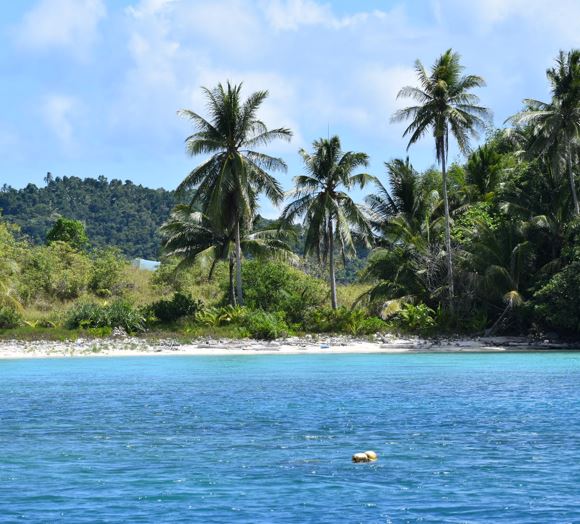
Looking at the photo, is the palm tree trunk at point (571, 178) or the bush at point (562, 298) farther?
the palm tree trunk at point (571, 178)

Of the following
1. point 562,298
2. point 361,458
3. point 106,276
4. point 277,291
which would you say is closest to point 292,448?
point 361,458

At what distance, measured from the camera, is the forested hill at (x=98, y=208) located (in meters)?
115

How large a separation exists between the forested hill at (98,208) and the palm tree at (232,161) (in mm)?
69848

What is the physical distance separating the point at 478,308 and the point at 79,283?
2216 cm

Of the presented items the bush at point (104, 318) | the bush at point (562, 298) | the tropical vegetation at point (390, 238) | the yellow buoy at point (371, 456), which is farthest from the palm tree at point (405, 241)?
the yellow buoy at point (371, 456)

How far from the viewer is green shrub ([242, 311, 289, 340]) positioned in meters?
35.9

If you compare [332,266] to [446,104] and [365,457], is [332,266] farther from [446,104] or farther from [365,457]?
[365,457]

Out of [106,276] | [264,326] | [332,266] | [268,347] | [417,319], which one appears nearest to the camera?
[268,347]

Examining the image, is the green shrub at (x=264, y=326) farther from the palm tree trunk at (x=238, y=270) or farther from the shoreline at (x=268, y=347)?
the palm tree trunk at (x=238, y=270)

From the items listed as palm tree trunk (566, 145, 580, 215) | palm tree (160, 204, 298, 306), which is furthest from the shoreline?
palm tree (160, 204, 298, 306)

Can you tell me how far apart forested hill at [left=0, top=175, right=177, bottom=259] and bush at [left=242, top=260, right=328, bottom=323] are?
68.8 meters

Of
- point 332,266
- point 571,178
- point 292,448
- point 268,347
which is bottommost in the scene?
point 292,448

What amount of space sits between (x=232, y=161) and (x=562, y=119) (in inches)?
569

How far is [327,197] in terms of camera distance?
4166cm
